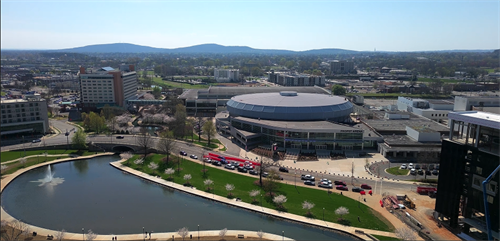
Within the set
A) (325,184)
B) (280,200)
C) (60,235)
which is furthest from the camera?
(325,184)

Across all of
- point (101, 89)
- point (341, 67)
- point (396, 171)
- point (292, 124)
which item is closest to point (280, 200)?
point (396, 171)

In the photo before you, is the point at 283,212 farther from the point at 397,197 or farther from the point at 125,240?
the point at 125,240

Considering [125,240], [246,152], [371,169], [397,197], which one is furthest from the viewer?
[246,152]

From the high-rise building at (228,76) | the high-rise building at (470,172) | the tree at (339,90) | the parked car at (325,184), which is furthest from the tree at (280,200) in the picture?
the high-rise building at (228,76)

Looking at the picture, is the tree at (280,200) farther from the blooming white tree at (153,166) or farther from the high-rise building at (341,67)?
the high-rise building at (341,67)

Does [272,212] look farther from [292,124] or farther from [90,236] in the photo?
[292,124]

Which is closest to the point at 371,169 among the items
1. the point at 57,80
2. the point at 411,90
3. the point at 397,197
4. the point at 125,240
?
the point at 397,197
